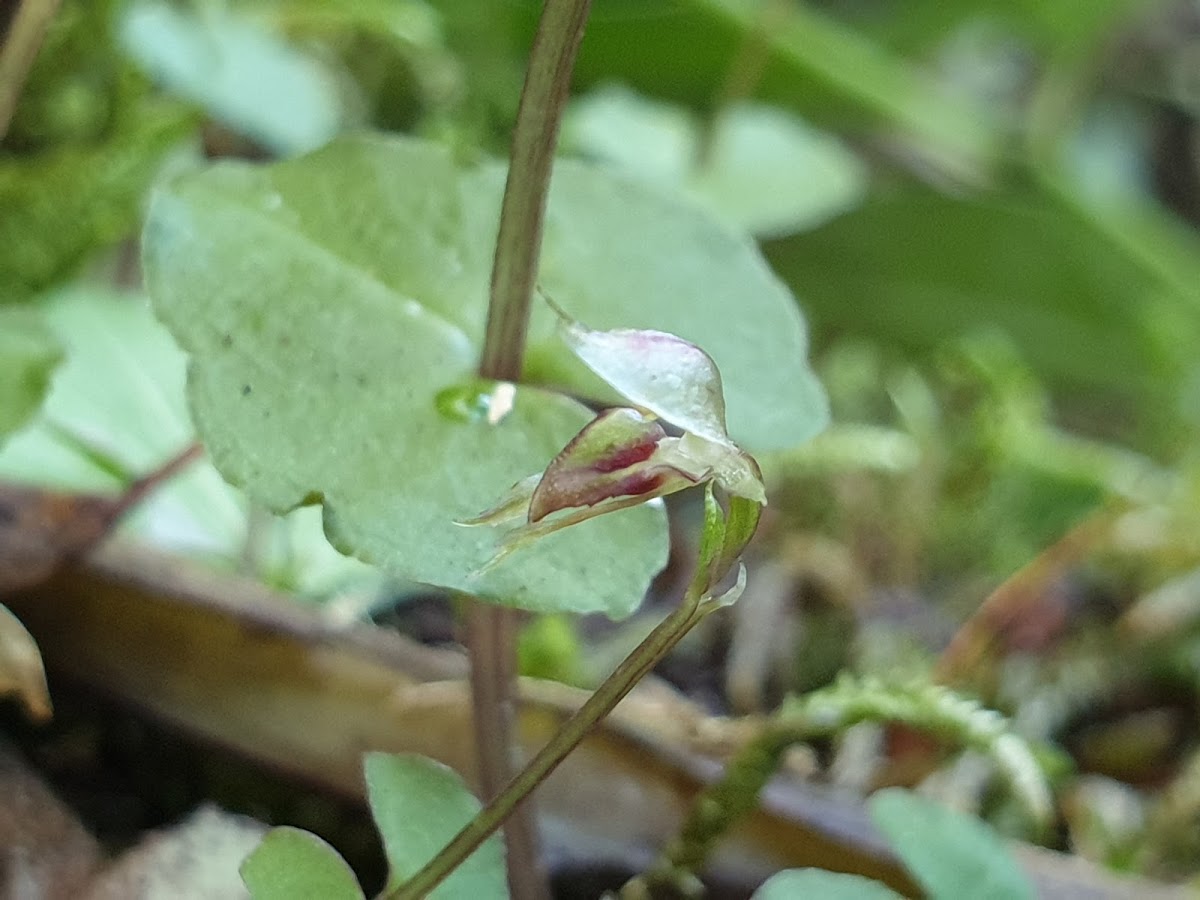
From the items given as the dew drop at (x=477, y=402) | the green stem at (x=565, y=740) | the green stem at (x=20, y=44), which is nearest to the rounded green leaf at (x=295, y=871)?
the green stem at (x=565, y=740)

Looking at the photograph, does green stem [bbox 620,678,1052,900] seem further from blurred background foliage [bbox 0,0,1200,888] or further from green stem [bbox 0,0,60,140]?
green stem [bbox 0,0,60,140]

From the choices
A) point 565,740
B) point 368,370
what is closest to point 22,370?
point 368,370

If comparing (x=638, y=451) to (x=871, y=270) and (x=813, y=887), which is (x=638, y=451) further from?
(x=871, y=270)

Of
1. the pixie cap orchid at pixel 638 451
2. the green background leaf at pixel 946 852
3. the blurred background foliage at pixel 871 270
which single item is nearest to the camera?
the pixie cap orchid at pixel 638 451

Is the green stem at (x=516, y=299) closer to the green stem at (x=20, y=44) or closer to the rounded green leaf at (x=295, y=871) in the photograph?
the rounded green leaf at (x=295, y=871)

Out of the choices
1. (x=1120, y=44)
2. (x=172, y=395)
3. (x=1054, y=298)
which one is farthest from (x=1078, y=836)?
(x=1120, y=44)
